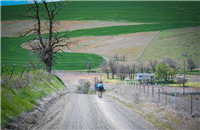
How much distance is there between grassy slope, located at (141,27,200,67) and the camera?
285ft

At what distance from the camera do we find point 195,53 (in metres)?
84.5

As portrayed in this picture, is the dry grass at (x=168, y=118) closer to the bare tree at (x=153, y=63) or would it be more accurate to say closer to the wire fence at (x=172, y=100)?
the wire fence at (x=172, y=100)

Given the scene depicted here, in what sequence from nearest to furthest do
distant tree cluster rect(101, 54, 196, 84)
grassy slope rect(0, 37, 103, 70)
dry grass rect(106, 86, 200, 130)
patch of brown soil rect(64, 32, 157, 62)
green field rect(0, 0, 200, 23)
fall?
dry grass rect(106, 86, 200, 130) < distant tree cluster rect(101, 54, 196, 84) < grassy slope rect(0, 37, 103, 70) < patch of brown soil rect(64, 32, 157, 62) < green field rect(0, 0, 200, 23)

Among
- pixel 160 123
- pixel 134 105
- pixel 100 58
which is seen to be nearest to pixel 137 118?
pixel 160 123

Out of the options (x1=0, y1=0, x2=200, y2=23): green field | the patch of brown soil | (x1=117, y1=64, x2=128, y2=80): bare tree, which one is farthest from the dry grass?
(x1=0, y1=0, x2=200, y2=23): green field

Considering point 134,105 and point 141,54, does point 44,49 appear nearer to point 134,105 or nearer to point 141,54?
point 134,105

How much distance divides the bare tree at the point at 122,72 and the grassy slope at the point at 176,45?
1607 cm

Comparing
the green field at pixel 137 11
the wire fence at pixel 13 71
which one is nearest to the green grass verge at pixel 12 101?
the wire fence at pixel 13 71

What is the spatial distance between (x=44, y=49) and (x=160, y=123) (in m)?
20.7

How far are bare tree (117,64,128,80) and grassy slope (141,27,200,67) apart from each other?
16068mm

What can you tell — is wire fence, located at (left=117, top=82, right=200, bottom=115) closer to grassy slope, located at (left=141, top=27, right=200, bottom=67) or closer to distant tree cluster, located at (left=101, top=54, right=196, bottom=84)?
distant tree cluster, located at (left=101, top=54, right=196, bottom=84)

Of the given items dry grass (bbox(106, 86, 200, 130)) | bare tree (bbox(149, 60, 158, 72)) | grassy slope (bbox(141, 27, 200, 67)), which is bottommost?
dry grass (bbox(106, 86, 200, 130))

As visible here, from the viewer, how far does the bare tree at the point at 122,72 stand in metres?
71.0

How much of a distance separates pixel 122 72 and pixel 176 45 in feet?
143
